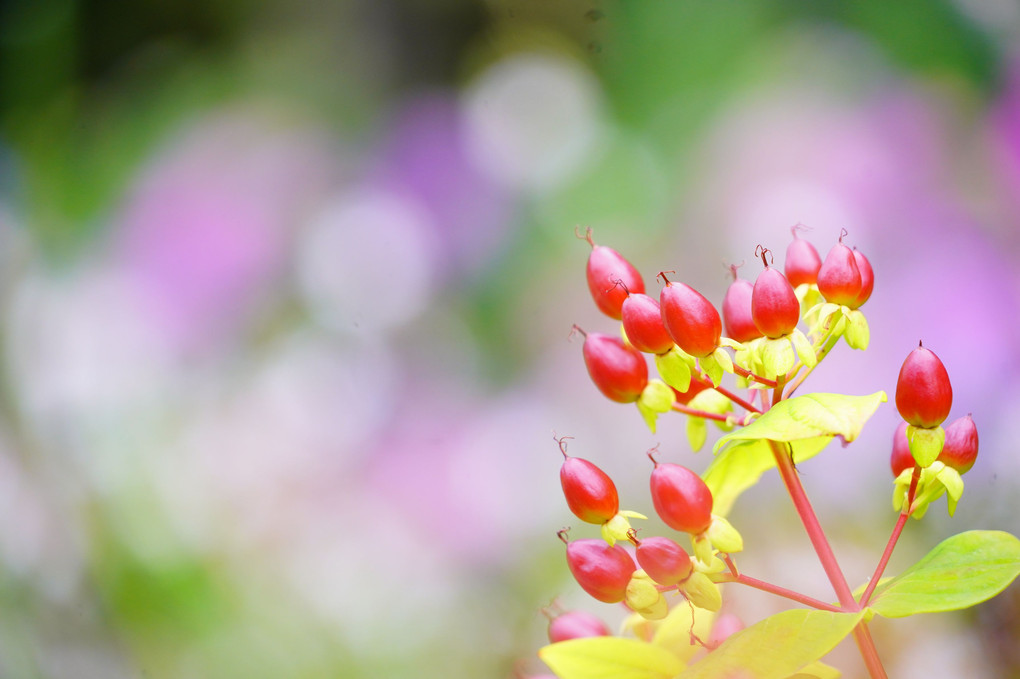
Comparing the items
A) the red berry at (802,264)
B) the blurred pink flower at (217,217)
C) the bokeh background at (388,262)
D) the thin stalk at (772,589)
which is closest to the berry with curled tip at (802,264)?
the red berry at (802,264)

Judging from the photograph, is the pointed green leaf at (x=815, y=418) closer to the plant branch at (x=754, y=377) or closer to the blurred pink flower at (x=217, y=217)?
the plant branch at (x=754, y=377)

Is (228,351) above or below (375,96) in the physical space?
below

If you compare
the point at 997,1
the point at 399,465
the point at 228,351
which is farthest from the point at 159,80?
the point at 997,1

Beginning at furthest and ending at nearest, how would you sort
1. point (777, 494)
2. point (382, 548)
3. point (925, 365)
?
1. point (382, 548)
2. point (777, 494)
3. point (925, 365)

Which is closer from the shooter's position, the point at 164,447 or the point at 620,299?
the point at 620,299

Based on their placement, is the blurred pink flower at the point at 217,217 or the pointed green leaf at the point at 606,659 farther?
the blurred pink flower at the point at 217,217

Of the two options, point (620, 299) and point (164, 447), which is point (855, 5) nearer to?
point (620, 299)

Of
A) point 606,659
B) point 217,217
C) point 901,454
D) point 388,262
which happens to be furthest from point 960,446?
point 217,217
